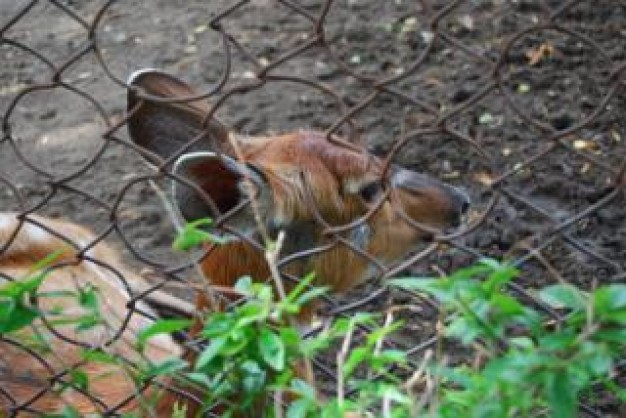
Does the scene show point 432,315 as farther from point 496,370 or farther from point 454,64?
point 496,370

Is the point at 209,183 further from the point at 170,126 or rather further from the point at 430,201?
the point at 430,201

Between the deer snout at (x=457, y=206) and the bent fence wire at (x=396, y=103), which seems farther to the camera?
the bent fence wire at (x=396, y=103)

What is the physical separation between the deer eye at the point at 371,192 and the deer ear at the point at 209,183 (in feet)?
1.48

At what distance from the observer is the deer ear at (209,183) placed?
328cm

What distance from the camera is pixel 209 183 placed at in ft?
11.2

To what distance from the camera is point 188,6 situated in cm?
765

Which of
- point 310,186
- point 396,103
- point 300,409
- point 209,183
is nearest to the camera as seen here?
point 300,409

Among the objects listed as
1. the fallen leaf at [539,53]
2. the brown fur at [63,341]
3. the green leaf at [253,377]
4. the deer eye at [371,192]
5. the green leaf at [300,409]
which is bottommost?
the fallen leaf at [539,53]

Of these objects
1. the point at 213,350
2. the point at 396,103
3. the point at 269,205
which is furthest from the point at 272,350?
the point at 396,103

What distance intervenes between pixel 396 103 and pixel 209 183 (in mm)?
2939

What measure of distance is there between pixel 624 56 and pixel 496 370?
4.25 meters

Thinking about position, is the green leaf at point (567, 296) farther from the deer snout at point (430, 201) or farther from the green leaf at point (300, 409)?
the deer snout at point (430, 201)

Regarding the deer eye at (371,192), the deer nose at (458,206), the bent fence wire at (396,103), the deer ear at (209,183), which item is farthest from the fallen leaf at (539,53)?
the deer ear at (209,183)

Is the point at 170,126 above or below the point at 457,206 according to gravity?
above
